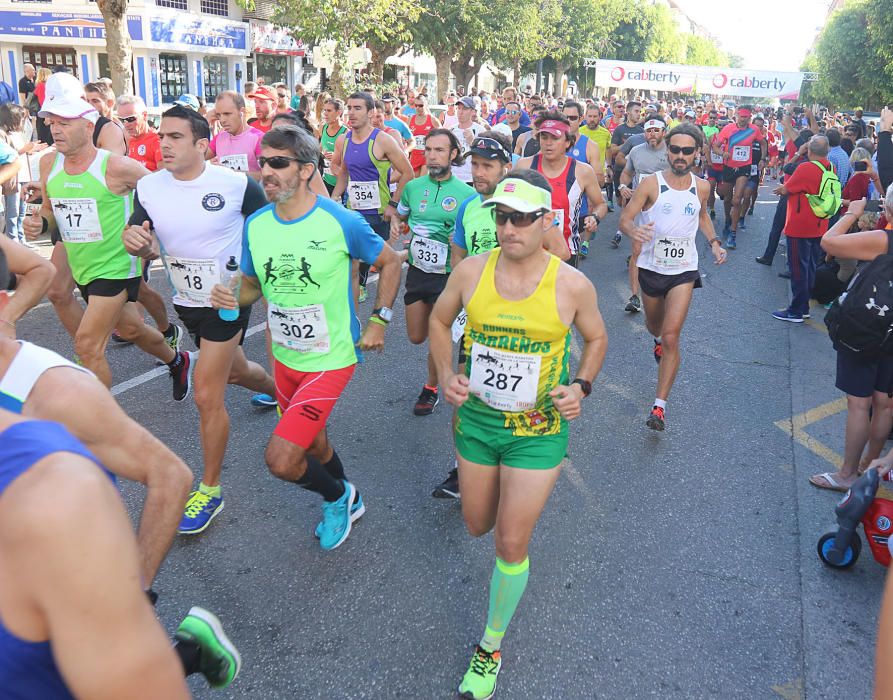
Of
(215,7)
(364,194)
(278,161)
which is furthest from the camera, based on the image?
(215,7)

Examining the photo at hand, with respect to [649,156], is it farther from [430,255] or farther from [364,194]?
[430,255]

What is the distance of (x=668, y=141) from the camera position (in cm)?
595

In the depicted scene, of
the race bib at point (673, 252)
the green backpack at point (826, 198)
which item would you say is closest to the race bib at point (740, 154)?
the green backpack at point (826, 198)

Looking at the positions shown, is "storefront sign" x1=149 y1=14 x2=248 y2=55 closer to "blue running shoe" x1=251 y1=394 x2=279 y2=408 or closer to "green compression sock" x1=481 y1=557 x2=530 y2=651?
"blue running shoe" x1=251 y1=394 x2=279 y2=408

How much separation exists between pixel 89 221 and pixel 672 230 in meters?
4.10

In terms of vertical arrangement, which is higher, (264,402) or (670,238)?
(670,238)

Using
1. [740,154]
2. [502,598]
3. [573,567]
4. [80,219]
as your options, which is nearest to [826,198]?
[740,154]

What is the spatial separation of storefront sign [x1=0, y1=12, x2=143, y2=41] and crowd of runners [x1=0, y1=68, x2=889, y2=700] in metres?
28.1

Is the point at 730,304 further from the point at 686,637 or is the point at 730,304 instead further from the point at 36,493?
the point at 36,493

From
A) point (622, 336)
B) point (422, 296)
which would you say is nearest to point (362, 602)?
point (422, 296)

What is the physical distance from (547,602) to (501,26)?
3697 centimetres

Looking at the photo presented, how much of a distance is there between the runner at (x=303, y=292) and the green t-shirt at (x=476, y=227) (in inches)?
42.3

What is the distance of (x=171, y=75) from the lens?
34656 millimetres

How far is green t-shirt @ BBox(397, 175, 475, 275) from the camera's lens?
5488 millimetres
